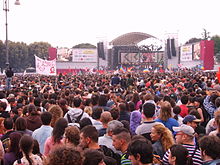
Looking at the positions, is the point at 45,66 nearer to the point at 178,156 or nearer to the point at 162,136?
the point at 162,136

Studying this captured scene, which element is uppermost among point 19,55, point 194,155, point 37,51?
point 37,51

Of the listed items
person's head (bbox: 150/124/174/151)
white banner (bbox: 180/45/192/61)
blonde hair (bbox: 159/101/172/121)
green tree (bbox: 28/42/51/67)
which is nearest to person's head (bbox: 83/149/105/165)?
person's head (bbox: 150/124/174/151)

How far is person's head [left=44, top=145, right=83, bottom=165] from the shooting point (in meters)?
3.08

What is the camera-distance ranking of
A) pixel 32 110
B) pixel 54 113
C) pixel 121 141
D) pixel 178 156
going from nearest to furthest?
1. pixel 178 156
2. pixel 121 141
3. pixel 54 113
4. pixel 32 110

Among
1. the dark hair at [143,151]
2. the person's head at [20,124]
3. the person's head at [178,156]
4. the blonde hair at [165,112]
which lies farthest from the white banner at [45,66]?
the dark hair at [143,151]

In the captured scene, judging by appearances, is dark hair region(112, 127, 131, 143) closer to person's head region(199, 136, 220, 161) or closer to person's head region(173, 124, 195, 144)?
person's head region(173, 124, 195, 144)

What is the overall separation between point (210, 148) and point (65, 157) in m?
1.85

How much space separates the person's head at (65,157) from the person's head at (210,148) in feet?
5.49

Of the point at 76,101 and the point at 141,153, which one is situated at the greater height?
the point at 76,101

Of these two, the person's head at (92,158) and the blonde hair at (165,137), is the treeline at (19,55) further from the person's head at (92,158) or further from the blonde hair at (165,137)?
the person's head at (92,158)

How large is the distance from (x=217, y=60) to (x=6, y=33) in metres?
82.4

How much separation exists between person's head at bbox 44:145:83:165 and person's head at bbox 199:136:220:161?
167 cm

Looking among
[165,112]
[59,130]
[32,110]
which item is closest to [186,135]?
[165,112]

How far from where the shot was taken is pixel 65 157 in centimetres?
309
